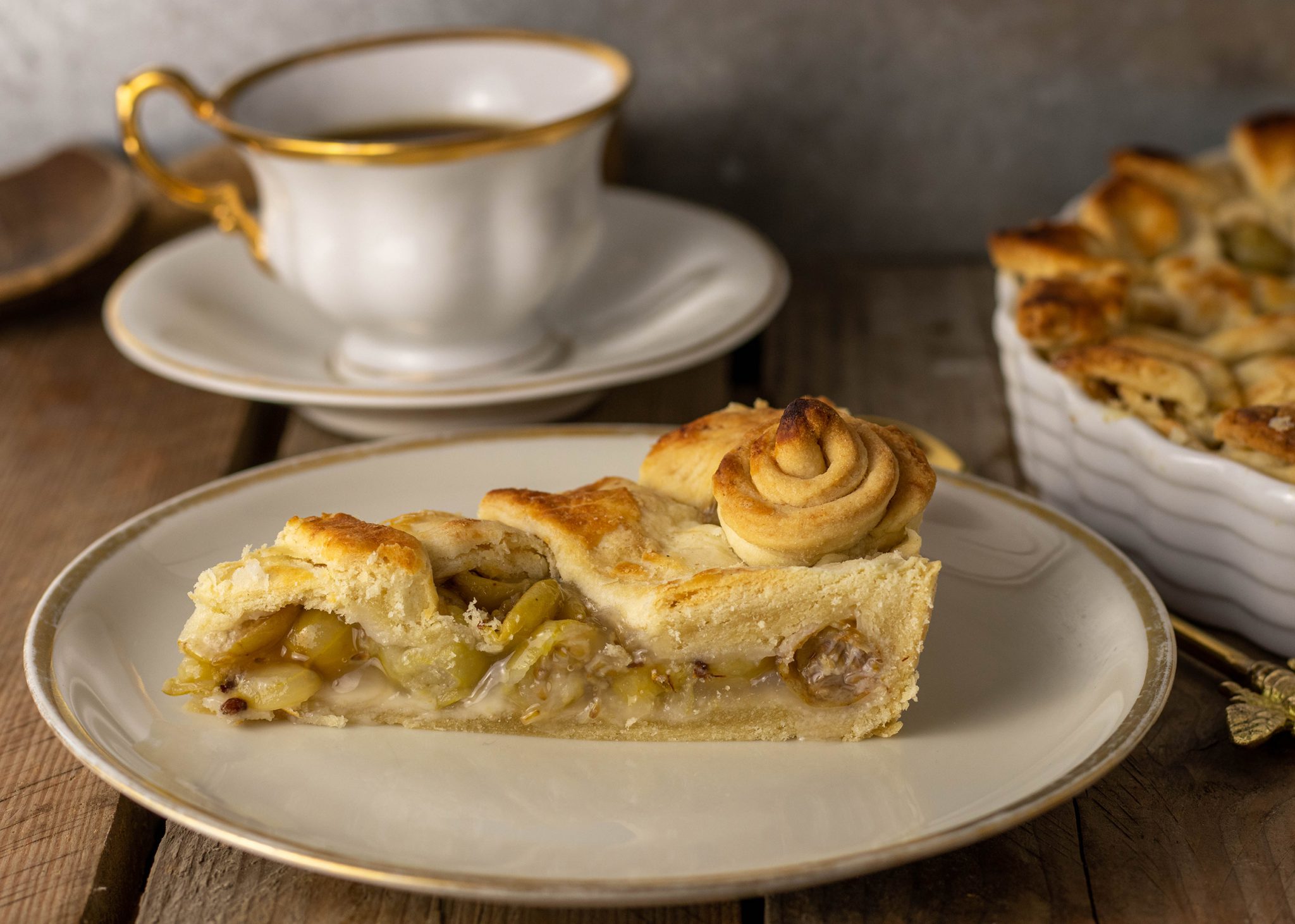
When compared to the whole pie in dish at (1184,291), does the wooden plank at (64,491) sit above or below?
below

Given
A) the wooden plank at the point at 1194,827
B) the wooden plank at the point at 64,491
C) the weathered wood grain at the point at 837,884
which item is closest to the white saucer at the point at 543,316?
the wooden plank at the point at 64,491

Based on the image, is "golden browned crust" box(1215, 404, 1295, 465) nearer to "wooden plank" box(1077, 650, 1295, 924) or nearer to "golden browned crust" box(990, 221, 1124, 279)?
"wooden plank" box(1077, 650, 1295, 924)

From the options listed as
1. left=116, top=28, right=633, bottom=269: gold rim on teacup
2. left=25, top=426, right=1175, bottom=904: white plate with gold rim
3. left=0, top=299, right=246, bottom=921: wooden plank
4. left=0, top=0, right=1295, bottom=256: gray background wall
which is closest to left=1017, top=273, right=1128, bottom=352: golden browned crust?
left=25, top=426, right=1175, bottom=904: white plate with gold rim

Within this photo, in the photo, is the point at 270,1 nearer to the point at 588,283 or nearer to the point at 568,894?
the point at 588,283

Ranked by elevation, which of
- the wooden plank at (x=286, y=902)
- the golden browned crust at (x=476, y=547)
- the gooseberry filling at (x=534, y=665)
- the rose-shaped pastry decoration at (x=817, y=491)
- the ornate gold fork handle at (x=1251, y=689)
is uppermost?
the rose-shaped pastry decoration at (x=817, y=491)

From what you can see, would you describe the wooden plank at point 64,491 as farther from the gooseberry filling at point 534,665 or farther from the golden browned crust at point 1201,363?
the golden browned crust at point 1201,363
